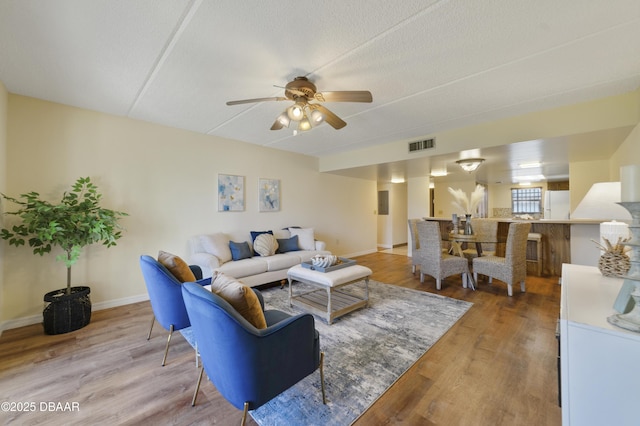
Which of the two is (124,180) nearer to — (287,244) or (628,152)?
(287,244)

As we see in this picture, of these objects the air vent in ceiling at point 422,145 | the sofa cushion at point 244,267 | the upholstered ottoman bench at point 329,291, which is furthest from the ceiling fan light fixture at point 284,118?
the air vent in ceiling at point 422,145

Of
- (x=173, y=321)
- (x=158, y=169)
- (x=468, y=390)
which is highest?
(x=158, y=169)

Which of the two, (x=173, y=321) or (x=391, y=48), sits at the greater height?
(x=391, y=48)

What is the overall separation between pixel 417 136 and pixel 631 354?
11.8 ft

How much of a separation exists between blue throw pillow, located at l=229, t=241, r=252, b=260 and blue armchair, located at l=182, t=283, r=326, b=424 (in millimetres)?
2512

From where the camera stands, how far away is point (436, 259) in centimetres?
385

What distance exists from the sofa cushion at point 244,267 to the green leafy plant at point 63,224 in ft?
4.44

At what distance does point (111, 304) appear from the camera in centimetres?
319

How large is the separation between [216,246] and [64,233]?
1638 mm

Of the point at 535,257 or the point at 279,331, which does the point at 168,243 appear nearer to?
the point at 279,331

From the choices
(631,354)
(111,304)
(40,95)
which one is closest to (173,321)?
(111,304)

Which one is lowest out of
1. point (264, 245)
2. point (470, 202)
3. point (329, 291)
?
point (329, 291)

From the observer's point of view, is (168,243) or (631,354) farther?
(168,243)

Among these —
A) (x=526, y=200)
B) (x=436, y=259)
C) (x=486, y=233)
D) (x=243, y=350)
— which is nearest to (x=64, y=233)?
(x=243, y=350)
